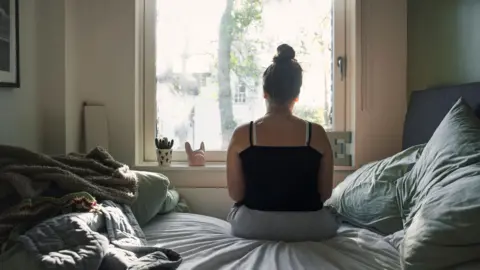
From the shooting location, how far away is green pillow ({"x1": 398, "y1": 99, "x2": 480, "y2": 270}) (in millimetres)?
1182

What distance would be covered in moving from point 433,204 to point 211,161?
4.94ft

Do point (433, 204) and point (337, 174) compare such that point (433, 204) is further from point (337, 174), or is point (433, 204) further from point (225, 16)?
point (225, 16)

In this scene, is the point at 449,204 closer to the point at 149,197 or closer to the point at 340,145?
the point at 149,197

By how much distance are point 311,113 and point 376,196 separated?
0.87 meters

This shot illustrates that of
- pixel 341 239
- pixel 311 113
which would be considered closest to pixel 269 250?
pixel 341 239

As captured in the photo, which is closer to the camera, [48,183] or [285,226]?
[48,183]

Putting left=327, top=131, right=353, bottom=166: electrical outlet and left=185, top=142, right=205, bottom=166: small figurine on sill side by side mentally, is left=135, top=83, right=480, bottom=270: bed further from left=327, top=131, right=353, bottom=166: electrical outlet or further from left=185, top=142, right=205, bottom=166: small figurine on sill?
left=185, top=142, right=205, bottom=166: small figurine on sill

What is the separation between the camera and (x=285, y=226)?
1.79m

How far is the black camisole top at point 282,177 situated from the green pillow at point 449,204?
38cm

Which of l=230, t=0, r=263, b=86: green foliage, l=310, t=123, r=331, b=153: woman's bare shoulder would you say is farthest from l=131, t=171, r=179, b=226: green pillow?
l=230, t=0, r=263, b=86: green foliage

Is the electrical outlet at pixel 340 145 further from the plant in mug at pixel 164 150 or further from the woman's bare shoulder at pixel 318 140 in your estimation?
the plant in mug at pixel 164 150

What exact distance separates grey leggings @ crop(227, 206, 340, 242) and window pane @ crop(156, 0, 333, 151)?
35.5 inches

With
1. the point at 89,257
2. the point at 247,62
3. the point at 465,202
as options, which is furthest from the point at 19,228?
the point at 247,62

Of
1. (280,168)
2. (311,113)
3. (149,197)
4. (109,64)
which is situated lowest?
(149,197)
